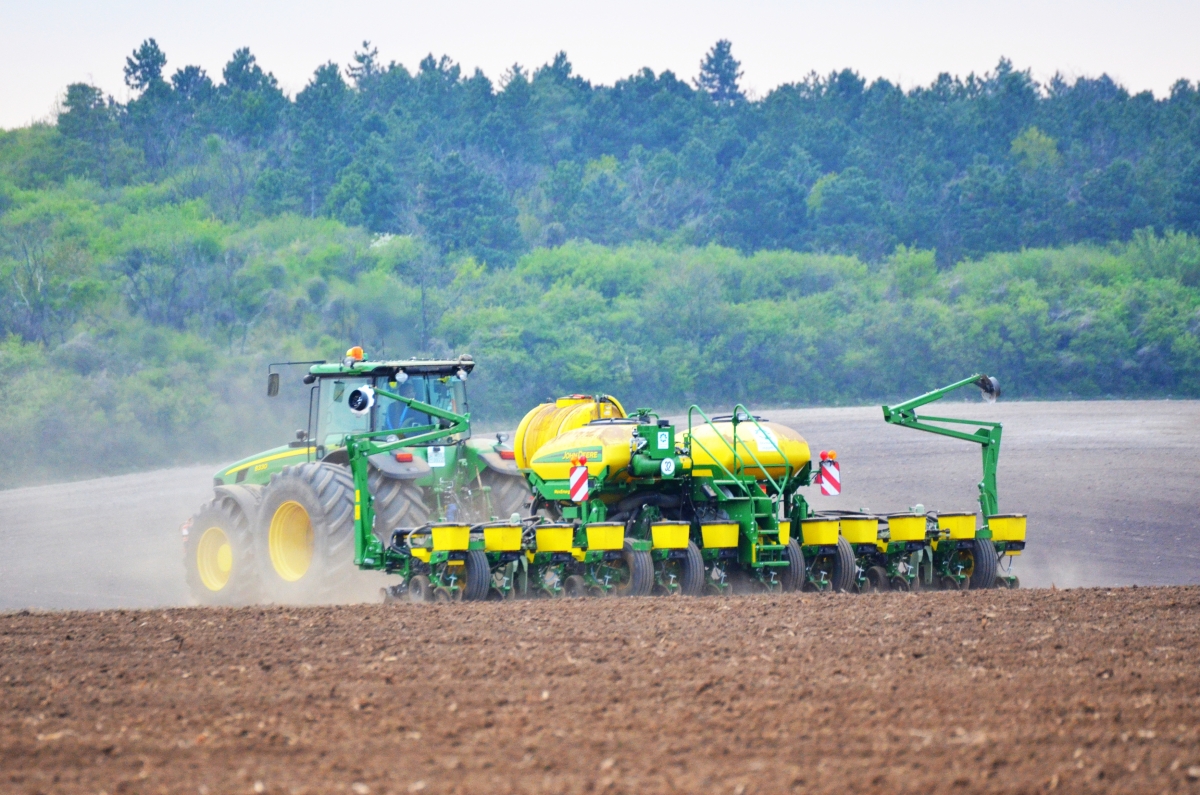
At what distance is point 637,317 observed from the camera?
48.7 metres

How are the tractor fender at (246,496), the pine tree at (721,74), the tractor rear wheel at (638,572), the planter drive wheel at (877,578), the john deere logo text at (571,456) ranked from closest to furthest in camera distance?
the tractor rear wheel at (638,572), the john deere logo text at (571,456), the planter drive wheel at (877,578), the tractor fender at (246,496), the pine tree at (721,74)

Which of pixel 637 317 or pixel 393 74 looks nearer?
pixel 637 317

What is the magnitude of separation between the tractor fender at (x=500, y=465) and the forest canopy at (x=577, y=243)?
22.3 m

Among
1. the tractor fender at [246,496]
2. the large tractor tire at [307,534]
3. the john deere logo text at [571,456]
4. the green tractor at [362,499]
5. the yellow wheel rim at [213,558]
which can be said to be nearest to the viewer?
the green tractor at [362,499]

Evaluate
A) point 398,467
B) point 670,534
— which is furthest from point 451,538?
point 670,534

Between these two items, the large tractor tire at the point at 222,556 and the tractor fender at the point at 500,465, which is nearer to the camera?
the large tractor tire at the point at 222,556

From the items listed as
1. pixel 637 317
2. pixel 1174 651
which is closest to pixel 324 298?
pixel 637 317

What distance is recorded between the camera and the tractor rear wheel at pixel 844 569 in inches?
511

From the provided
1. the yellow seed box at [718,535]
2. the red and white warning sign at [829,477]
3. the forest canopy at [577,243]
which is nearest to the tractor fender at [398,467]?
the yellow seed box at [718,535]

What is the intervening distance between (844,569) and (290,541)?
5.13 m

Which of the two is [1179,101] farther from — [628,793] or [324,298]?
[628,793]

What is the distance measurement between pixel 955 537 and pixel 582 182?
53.7 m

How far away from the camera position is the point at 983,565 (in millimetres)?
13391

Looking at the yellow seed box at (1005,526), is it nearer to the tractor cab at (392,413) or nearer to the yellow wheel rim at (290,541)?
the tractor cab at (392,413)
